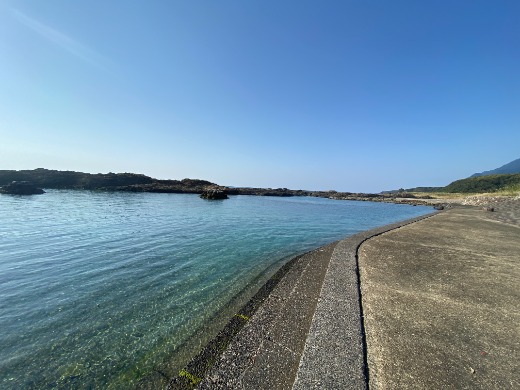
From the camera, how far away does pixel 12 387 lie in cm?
494

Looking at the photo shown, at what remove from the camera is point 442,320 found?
6352 mm

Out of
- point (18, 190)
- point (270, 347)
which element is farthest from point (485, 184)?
point (18, 190)

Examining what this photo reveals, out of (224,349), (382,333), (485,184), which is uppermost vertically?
(485,184)

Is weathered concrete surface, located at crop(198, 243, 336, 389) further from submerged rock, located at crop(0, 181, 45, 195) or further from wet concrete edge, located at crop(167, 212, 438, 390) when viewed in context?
submerged rock, located at crop(0, 181, 45, 195)

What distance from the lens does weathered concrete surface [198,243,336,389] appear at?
458 cm

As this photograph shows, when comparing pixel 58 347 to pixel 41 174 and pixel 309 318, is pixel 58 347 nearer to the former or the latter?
pixel 309 318

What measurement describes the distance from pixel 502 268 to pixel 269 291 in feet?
36.0

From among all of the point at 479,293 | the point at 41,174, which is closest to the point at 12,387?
the point at 479,293

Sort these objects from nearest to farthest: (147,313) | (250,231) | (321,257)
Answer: (147,313), (321,257), (250,231)

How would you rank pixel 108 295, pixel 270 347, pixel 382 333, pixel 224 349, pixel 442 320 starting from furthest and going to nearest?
pixel 108 295 → pixel 442 320 → pixel 224 349 → pixel 382 333 → pixel 270 347

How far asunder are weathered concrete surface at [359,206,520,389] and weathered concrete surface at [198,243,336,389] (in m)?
1.64

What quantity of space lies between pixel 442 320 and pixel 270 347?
4909 mm

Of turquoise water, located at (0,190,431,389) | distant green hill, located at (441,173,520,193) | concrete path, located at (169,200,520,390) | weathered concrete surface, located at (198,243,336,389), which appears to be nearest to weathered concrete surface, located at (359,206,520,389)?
concrete path, located at (169,200,520,390)

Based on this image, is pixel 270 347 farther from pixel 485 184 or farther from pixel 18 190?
pixel 485 184
